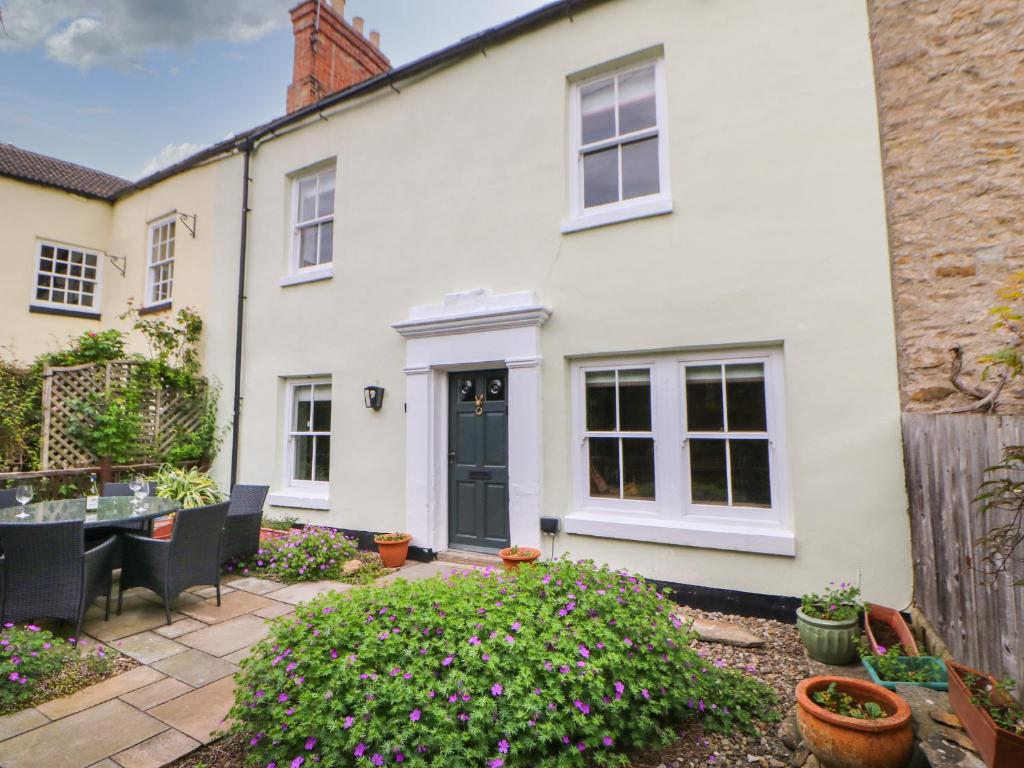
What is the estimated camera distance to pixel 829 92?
443cm

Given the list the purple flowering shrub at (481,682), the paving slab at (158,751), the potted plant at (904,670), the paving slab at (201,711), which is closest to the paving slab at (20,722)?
the paving slab at (201,711)

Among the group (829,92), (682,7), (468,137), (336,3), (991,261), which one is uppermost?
(336,3)

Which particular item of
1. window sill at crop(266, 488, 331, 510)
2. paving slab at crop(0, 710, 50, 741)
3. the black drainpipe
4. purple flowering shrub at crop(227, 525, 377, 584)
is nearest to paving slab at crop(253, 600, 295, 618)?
purple flowering shrub at crop(227, 525, 377, 584)

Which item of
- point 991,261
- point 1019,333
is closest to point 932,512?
point 1019,333

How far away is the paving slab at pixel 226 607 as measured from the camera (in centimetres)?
449

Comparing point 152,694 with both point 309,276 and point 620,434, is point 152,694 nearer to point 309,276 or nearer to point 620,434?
point 620,434

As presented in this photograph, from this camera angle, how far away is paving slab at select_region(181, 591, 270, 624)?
4492 mm

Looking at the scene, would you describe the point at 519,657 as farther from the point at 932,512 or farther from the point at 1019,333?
the point at 1019,333

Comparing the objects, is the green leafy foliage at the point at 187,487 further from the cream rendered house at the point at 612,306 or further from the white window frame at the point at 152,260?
the white window frame at the point at 152,260

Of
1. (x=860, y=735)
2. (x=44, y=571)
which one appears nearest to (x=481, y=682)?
(x=860, y=735)

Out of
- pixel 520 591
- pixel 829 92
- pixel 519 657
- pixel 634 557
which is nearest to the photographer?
pixel 519 657

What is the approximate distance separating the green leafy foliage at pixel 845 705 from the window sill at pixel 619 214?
4023 mm

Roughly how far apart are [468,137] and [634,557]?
5.14 m

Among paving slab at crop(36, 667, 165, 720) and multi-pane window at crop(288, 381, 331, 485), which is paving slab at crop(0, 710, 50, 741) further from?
multi-pane window at crop(288, 381, 331, 485)
